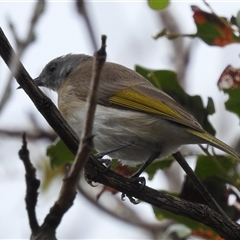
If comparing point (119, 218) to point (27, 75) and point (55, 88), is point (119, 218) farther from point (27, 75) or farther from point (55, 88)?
point (27, 75)

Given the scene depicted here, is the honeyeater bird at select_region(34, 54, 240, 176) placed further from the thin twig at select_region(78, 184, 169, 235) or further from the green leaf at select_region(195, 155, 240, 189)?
the thin twig at select_region(78, 184, 169, 235)

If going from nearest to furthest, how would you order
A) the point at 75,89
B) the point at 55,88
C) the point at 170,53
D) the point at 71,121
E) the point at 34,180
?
1. the point at 34,180
2. the point at 71,121
3. the point at 75,89
4. the point at 55,88
5. the point at 170,53

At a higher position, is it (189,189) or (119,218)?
(189,189)

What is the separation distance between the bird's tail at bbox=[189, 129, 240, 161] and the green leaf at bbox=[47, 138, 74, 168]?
90 cm

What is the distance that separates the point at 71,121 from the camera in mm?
4488

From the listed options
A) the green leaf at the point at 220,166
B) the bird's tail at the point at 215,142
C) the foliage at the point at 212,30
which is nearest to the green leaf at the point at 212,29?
the foliage at the point at 212,30

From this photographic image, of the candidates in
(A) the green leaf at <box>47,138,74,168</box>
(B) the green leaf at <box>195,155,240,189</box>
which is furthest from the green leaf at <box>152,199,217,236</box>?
(A) the green leaf at <box>47,138,74,168</box>

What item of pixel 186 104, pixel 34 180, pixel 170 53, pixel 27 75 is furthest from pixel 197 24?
pixel 170 53

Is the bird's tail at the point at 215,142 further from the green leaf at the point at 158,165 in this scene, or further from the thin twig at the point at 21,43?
the thin twig at the point at 21,43

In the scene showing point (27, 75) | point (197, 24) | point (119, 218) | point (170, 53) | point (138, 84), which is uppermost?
point (27, 75)

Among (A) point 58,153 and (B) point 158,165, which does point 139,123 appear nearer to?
(B) point 158,165

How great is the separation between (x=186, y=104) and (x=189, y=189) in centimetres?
63

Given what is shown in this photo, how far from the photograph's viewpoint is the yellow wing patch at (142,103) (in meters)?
4.25

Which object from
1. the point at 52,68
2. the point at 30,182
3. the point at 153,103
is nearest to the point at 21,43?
the point at 30,182
